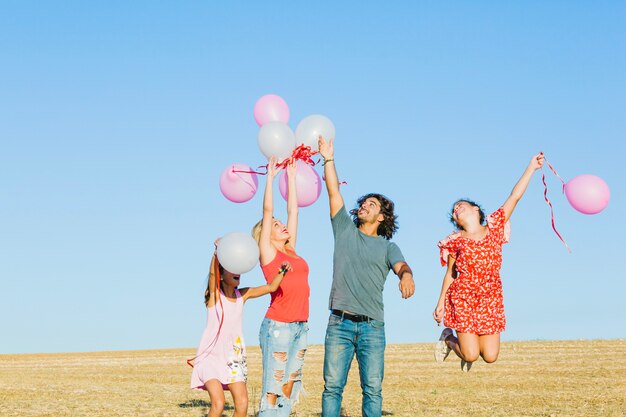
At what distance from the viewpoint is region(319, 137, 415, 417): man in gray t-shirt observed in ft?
24.6

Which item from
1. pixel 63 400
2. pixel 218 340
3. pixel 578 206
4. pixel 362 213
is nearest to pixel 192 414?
pixel 63 400

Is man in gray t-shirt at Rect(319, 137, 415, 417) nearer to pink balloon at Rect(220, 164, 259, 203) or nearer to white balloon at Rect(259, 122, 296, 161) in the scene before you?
white balloon at Rect(259, 122, 296, 161)

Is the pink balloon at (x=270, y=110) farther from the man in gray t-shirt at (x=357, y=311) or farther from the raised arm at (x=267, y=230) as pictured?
the man in gray t-shirt at (x=357, y=311)

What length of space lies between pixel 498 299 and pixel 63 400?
8.79 m

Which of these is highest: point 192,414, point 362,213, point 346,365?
point 362,213

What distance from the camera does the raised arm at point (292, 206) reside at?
8312mm

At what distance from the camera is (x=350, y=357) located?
24.9 feet

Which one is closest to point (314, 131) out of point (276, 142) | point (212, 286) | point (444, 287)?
point (276, 142)

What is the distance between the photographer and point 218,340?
7.84m

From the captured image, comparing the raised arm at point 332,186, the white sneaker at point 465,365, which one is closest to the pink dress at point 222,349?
the raised arm at point 332,186

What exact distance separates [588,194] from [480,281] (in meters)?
1.48

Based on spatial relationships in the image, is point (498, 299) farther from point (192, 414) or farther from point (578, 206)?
point (192, 414)

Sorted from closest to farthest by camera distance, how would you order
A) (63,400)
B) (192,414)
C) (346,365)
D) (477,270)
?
1. (346,365)
2. (477,270)
3. (192,414)
4. (63,400)

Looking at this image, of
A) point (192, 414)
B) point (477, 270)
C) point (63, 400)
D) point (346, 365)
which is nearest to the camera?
point (346, 365)
